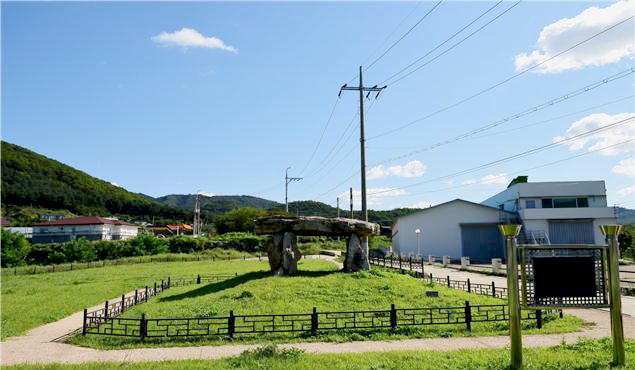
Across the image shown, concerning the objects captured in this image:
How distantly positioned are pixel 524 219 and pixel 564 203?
5225 mm

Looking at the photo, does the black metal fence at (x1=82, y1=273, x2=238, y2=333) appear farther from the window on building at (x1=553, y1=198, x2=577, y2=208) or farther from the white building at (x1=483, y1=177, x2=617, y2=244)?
the window on building at (x1=553, y1=198, x2=577, y2=208)

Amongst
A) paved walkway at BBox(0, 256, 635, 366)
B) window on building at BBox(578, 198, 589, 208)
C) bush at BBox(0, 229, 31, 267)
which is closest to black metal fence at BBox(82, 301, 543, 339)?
paved walkway at BBox(0, 256, 635, 366)

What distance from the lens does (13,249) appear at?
5331 centimetres

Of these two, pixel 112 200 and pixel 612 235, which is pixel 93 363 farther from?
pixel 112 200

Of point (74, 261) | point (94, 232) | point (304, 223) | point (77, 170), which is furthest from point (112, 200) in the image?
point (304, 223)

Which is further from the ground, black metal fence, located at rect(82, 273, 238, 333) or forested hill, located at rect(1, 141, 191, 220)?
forested hill, located at rect(1, 141, 191, 220)

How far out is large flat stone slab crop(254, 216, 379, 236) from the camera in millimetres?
23047

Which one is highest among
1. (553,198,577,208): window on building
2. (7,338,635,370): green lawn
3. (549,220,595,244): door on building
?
(553,198,577,208): window on building

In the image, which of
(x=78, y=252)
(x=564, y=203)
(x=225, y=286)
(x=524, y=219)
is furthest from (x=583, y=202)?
(x=78, y=252)

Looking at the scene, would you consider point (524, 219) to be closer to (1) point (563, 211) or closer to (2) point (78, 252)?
(1) point (563, 211)

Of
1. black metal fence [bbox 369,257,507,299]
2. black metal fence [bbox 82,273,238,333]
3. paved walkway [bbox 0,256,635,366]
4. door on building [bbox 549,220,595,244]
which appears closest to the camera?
paved walkway [bbox 0,256,635,366]

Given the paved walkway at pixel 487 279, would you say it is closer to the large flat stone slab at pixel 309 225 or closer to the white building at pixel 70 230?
the large flat stone slab at pixel 309 225

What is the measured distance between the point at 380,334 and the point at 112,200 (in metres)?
150

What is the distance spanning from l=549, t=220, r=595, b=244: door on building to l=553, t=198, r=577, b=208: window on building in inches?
78.0
